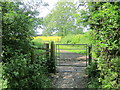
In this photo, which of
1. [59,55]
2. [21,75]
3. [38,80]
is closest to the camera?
[21,75]

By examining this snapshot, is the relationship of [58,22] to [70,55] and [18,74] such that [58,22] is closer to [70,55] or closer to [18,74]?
[70,55]

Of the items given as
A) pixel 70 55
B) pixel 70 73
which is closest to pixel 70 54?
pixel 70 55

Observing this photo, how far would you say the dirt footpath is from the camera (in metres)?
1.95

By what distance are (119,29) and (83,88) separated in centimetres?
113

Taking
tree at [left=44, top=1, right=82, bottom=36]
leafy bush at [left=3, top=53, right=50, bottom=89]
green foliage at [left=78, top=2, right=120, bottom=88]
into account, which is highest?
tree at [left=44, top=1, right=82, bottom=36]

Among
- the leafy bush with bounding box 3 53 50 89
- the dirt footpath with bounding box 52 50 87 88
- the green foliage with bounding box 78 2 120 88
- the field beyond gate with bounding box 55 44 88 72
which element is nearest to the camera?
the green foliage with bounding box 78 2 120 88

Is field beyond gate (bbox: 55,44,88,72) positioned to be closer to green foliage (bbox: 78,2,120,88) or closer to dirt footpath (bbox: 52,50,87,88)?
dirt footpath (bbox: 52,50,87,88)

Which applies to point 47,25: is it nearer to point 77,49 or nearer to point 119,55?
point 77,49

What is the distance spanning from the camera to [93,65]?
185 cm

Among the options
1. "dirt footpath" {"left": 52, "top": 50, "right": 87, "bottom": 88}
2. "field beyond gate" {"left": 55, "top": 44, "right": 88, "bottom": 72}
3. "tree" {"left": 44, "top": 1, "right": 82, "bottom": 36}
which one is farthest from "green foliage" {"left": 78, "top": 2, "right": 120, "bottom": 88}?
"field beyond gate" {"left": 55, "top": 44, "right": 88, "bottom": 72}

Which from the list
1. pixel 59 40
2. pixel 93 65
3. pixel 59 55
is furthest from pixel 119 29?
pixel 59 55

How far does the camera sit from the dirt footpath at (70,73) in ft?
6.40

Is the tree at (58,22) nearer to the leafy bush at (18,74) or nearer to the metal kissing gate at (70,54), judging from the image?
the metal kissing gate at (70,54)

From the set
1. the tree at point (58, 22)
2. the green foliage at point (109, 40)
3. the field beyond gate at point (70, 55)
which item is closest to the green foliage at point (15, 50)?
the green foliage at point (109, 40)
